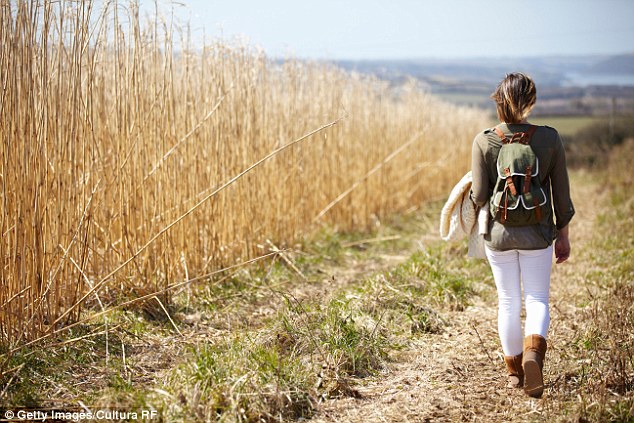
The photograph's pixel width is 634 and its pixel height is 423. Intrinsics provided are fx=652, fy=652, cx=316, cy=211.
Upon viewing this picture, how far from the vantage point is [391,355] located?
3.30 m

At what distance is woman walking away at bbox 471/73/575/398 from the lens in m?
2.55

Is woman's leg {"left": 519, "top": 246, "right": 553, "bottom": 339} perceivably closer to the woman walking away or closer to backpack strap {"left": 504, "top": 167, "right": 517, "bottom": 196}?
the woman walking away

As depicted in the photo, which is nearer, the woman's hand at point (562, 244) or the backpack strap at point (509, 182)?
the backpack strap at point (509, 182)

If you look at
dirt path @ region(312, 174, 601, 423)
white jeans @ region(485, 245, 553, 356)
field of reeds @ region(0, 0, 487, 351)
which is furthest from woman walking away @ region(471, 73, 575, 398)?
field of reeds @ region(0, 0, 487, 351)

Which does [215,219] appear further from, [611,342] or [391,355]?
[611,342]

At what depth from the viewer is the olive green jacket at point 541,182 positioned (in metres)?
2.56

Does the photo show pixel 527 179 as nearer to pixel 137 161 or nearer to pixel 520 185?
pixel 520 185

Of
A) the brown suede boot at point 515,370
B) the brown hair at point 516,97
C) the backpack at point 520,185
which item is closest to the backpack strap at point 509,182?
the backpack at point 520,185

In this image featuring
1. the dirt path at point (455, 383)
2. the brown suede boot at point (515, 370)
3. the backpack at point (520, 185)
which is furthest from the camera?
the brown suede boot at point (515, 370)

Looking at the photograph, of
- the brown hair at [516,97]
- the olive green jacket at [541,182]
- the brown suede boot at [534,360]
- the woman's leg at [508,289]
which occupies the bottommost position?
the brown suede boot at [534,360]

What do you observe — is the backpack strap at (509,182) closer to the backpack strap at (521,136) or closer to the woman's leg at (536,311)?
the backpack strap at (521,136)

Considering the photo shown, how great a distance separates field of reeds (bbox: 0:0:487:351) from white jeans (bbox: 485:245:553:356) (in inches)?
39.0

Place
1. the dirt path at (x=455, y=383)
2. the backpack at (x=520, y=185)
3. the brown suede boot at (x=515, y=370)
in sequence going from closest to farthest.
Result: the backpack at (x=520, y=185), the dirt path at (x=455, y=383), the brown suede boot at (x=515, y=370)

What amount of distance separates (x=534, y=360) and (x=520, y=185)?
2.28 ft
